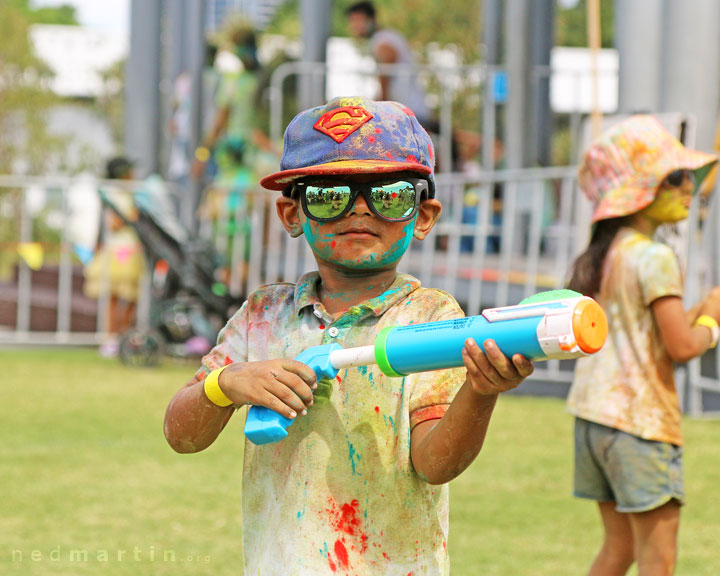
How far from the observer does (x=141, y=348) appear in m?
9.73

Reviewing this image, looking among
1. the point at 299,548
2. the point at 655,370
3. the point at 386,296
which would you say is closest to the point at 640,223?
the point at 655,370

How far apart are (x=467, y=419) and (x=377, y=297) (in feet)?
1.26

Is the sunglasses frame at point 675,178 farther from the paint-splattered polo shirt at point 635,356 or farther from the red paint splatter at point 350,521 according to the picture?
the red paint splatter at point 350,521

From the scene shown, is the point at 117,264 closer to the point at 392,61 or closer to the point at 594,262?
the point at 392,61

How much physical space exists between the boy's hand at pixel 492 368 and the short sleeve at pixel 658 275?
176 cm

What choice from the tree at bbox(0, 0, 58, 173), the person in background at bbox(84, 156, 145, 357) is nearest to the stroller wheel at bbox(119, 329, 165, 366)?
the person in background at bbox(84, 156, 145, 357)

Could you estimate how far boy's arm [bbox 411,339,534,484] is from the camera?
1.71 meters

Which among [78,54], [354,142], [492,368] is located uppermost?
[78,54]

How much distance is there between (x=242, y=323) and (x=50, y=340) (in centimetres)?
960

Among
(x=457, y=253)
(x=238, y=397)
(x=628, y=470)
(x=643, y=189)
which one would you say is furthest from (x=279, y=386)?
(x=457, y=253)

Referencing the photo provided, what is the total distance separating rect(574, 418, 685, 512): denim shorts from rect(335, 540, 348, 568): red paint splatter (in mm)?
1520

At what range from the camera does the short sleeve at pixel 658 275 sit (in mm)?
3385

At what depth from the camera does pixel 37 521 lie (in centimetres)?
471

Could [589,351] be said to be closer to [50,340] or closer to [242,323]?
[242,323]
